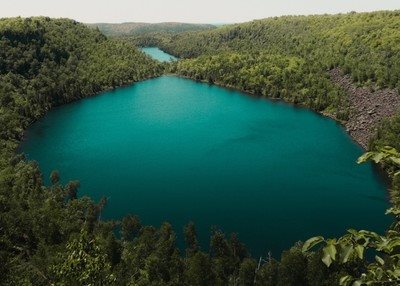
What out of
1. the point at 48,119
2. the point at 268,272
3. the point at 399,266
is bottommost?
the point at 48,119

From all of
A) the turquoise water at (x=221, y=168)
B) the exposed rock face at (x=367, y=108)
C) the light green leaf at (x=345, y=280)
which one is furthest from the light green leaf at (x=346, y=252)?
the exposed rock face at (x=367, y=108)

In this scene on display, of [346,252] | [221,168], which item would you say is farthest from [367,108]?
[346,252]

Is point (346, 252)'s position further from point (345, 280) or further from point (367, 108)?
point (367, 108)

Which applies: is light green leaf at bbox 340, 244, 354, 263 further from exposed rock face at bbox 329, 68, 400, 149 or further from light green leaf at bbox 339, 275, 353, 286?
exposed rock face at bbox 329, 68, 400, 149

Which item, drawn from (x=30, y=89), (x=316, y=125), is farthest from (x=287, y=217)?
(x=30, y=89)

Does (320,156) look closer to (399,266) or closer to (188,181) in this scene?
(188,181)

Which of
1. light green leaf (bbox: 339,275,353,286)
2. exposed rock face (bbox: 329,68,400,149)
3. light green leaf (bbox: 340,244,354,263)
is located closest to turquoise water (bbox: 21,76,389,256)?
exposed rock face (bbox: 329,68,400,149)
